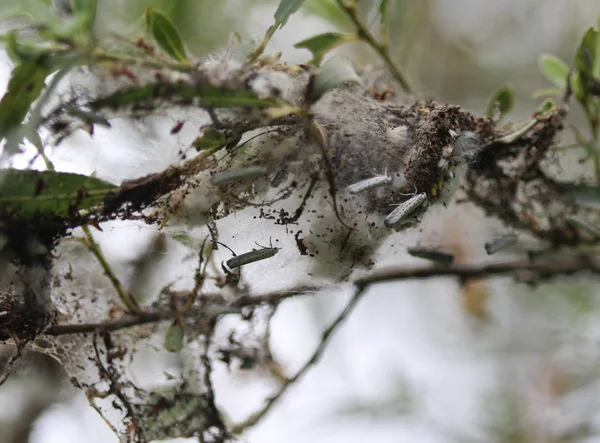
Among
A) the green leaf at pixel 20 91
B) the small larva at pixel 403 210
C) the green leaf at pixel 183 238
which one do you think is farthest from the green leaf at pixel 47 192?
the small larva at pixel 403 210

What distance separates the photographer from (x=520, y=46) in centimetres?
280

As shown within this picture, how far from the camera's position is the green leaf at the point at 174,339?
0.94 meters

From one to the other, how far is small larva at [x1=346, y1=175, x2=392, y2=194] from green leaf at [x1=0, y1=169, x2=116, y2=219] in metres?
0.34

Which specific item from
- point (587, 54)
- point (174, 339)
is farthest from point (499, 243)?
point (174, 339)

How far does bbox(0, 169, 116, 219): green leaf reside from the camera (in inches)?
28.8

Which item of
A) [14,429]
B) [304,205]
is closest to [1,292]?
[304,205]

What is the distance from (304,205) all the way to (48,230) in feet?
1.20

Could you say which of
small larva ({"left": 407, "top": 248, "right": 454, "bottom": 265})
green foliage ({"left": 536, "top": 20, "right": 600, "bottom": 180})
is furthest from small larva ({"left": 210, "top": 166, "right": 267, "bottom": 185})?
green foliage ({"left": 536, "top": 20, "right": 600, "bottom": 180})

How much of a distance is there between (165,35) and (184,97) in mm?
181

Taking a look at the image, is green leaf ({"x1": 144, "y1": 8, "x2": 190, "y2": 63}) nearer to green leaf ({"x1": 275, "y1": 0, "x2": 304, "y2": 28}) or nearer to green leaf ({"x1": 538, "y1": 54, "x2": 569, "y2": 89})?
green leaf ({"x1": 275, "y1": 0, "x2": 304, "y2": 28})

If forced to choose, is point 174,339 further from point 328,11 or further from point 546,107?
point 328,11

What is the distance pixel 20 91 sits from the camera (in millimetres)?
700

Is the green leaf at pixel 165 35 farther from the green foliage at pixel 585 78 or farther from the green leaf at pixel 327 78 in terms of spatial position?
the green foliage at pixel 585 78

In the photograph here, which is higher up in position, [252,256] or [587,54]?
[587,54]
